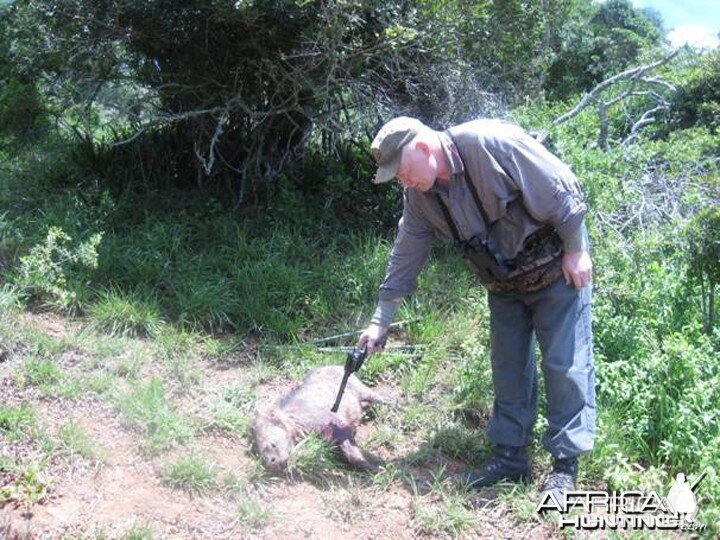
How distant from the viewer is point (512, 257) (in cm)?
373

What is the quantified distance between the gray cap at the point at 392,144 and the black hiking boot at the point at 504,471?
65.9 inches

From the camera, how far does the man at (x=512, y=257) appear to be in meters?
3.53

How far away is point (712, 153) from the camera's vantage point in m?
7.12

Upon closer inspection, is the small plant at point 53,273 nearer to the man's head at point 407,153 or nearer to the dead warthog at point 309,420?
the dead warthog at point 309,420

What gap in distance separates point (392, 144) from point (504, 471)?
6.20 feet

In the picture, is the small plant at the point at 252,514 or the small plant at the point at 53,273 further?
the small plant at the point at 53,273

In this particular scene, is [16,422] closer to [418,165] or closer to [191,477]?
[191,477]

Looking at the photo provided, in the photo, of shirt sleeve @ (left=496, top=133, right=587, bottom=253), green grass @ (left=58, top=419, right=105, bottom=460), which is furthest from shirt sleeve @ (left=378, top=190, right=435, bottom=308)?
green grass @ (left=58, top=419, right=105, bottom=460)

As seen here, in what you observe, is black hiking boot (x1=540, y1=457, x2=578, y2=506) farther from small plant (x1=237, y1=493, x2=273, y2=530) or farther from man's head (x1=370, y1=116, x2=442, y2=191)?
man's head (x1=370, y1=116, x2=442, y2=191)

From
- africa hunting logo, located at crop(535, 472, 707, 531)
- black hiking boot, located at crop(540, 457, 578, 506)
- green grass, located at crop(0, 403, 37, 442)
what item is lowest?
africa hunting logo, located at crop(535, 472, 707, 531)

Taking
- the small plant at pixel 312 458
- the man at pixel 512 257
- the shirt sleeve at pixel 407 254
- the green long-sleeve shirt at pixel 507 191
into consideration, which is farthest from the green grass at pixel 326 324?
the green long-sleeve shirt at pixel 507 191

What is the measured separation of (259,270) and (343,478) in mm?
2241

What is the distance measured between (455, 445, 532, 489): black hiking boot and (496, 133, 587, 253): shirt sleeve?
1307 mm

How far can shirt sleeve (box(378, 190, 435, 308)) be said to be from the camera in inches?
155
